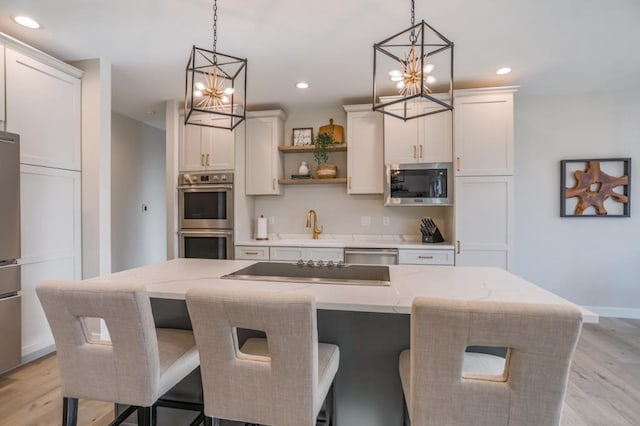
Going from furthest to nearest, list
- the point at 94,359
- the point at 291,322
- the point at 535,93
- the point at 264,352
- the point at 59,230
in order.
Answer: the point at 535,93
the point at 59,230
the point at 264,352
the point at 94,359
the point at 291,322

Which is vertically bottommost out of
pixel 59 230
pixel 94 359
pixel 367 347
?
pixel 367 347

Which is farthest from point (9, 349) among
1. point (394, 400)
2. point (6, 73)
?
point (394, 400)

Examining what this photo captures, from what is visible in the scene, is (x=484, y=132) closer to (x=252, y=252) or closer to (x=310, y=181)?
(x=310, y=181)

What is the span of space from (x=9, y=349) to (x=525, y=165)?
4.88 m

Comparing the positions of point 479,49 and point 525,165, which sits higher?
point 479,49

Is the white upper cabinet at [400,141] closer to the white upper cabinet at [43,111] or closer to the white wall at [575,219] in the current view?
the white wall at [575,219]

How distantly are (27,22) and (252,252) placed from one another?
257 centimetres

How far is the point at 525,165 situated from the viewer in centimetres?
372

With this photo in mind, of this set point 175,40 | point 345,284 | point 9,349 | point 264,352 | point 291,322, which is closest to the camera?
point 291,322

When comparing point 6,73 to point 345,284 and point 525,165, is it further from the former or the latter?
point 525,165

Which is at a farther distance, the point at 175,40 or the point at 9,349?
the point at 175,40

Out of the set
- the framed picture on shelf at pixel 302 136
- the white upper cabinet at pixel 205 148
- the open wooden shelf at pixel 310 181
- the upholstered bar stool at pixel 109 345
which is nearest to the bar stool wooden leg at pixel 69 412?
the upholstered bar stool at pixel 109 345

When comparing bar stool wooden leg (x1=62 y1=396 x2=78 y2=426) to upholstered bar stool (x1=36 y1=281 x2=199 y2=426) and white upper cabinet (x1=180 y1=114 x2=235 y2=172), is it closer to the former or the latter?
upholstered bar stool (x1=36 y1=281 x2=199 y2=426)

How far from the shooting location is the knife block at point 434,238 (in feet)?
11.7
